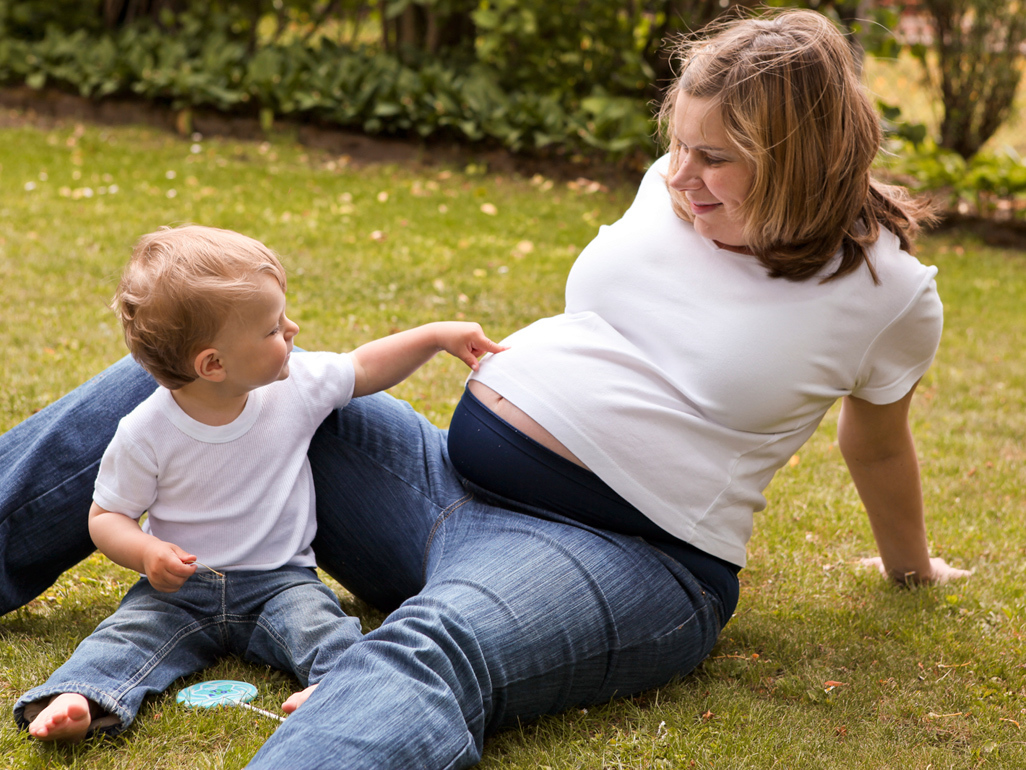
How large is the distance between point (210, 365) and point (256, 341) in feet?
0.32

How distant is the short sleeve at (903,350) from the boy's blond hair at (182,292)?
3.93ft

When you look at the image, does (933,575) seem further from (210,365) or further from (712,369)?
(210,365)

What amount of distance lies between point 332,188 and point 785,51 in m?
5.94

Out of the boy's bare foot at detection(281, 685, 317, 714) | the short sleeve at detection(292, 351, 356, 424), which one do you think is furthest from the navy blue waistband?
the boy's bare foot at detection(281, 685, 317, 714)

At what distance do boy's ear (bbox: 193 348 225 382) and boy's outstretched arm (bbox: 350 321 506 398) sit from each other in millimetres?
321

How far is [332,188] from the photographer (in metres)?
7.47

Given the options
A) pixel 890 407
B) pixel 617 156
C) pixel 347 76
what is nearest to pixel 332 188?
pixel 347 76

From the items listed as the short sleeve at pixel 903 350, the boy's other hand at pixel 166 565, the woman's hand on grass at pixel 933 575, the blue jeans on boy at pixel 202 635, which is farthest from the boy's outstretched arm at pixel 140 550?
the woman's hand on grass at pixel 933 575

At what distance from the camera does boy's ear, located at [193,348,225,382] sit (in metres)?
1.90

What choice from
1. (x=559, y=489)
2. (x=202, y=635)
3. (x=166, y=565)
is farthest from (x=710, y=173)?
(x=202, y=635)

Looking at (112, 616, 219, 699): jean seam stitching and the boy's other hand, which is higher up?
the boy's other hand

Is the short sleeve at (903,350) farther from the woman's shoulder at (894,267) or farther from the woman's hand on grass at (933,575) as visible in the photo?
the woman's hand on grass at (933,575)

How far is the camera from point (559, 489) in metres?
1.96

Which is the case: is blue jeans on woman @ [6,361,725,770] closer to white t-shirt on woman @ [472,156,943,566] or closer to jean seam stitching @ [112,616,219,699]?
white t-shirt on woman @ [472,156,943,566]
